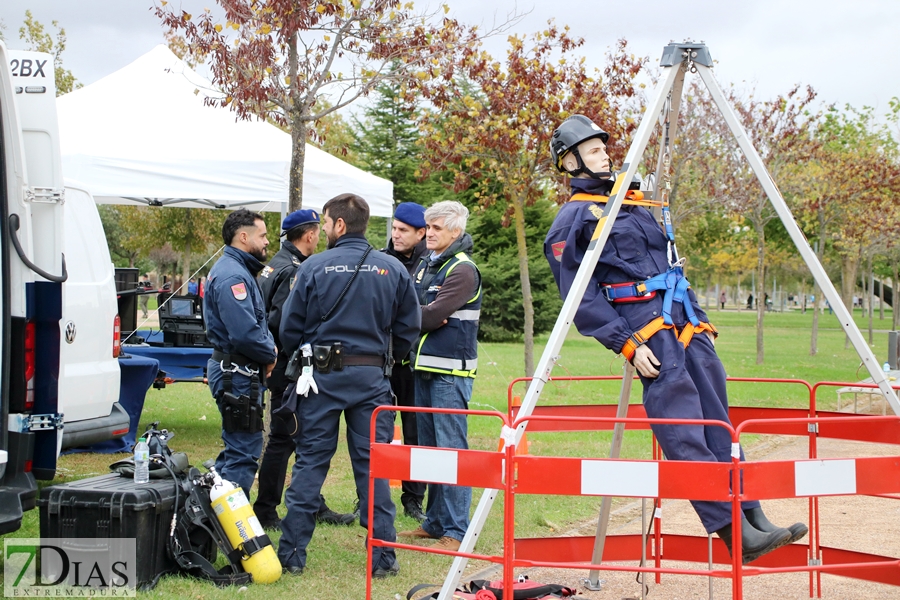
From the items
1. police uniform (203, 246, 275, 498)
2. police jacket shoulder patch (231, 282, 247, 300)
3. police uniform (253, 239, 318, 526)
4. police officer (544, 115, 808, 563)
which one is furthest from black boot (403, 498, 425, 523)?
police officer (544, 115, 808, 563)

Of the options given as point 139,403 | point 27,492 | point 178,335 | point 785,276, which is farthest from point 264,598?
point 785,276

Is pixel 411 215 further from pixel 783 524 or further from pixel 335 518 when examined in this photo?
pixel 783 524

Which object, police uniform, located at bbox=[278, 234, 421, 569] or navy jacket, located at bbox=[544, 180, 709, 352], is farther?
police uniform, located at bbox=[278, 234, 421, 569]

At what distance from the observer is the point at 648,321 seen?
4.09 metres

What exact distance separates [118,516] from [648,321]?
2.78m

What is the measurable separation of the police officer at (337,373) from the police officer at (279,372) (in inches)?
30.5

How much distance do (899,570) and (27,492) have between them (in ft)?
14.8

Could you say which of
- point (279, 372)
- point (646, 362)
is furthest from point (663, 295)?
point (279, 372)

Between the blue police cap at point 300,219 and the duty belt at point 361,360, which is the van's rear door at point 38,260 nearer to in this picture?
the duty belt at point 361,360

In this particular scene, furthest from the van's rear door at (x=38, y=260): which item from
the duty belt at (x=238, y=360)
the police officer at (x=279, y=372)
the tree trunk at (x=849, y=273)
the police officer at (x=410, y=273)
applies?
the tree trunk at (x=849, y=273)

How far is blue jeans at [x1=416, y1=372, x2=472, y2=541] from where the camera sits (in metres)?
5.79

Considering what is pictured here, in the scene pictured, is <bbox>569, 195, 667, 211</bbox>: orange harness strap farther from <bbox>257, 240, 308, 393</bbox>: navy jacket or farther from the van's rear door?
the van's rear door

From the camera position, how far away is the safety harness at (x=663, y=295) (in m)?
4.05

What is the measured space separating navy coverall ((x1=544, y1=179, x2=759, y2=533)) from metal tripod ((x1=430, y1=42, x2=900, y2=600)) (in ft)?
0.54
